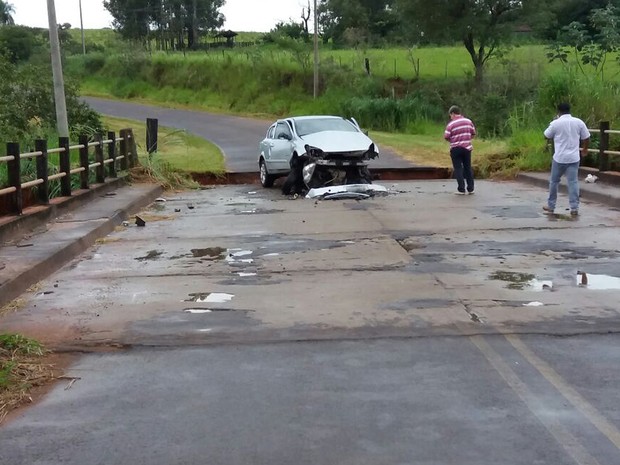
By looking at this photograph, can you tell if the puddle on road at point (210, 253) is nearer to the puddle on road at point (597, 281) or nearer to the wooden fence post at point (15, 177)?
the wooden fence post at point (15, 177)

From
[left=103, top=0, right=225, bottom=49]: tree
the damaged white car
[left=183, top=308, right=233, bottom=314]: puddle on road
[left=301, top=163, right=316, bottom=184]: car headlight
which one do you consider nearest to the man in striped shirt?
the damaged white car

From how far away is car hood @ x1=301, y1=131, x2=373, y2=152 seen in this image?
18031mm

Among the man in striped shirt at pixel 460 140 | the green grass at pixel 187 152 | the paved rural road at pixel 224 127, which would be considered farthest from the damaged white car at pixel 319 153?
the paved rural road at pixel 224 127

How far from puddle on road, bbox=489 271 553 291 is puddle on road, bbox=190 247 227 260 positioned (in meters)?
3.58

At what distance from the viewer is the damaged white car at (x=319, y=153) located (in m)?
18.0

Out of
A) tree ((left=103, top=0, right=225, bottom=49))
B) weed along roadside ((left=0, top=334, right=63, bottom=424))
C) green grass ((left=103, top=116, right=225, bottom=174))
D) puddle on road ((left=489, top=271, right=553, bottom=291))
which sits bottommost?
green grass ((left=103, top=116, right=225, bottom=174))

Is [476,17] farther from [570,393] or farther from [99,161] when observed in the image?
[570,393]

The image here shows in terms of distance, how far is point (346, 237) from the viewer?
40.6ft

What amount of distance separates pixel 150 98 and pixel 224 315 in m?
55.9

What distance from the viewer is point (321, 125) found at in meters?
19.9

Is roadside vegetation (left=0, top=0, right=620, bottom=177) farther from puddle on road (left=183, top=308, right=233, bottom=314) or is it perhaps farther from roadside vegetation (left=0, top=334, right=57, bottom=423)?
roadside vegetation (left=0, top=334, right=57, bottom=423)

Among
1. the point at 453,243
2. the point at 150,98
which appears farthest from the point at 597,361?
the point at 150,98

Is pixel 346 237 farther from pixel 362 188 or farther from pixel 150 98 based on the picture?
pixel 150 98

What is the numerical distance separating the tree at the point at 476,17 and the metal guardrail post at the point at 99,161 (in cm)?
2797
